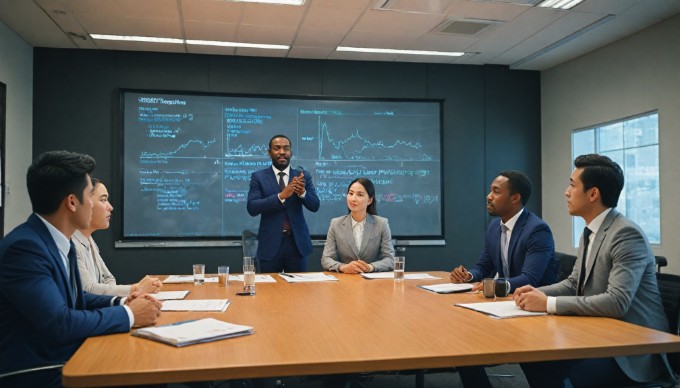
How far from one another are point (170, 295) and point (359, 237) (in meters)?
1.62

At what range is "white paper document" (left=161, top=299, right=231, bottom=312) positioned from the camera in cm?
221

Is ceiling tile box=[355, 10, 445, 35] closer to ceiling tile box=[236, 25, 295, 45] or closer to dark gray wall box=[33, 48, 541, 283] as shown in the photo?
ceiling tile box=[236, 25, 295, 45]

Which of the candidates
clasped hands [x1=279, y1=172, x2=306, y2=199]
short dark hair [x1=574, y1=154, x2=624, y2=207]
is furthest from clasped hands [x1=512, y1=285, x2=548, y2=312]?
clasped hands [x1=279, y1=172, x2=306, y2=199]

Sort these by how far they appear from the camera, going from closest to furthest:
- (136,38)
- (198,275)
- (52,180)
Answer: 1. (52,180)
2. (198,275)
3. (136,38)

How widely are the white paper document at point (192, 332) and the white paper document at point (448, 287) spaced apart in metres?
1.20

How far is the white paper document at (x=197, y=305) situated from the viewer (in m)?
2.21

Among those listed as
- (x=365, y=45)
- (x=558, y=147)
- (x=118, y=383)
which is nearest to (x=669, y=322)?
(x=118, y=383)

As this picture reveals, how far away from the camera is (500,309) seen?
2135mm

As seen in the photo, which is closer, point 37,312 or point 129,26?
point 37,312

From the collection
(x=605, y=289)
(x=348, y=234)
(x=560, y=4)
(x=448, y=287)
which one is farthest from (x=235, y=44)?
(x=605, y=289)

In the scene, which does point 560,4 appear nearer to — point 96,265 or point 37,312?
point 96,265

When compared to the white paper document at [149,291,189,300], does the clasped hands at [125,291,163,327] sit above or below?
above

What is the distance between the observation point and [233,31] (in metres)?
5.28

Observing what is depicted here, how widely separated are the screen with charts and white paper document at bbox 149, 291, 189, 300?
3418 millimetres
